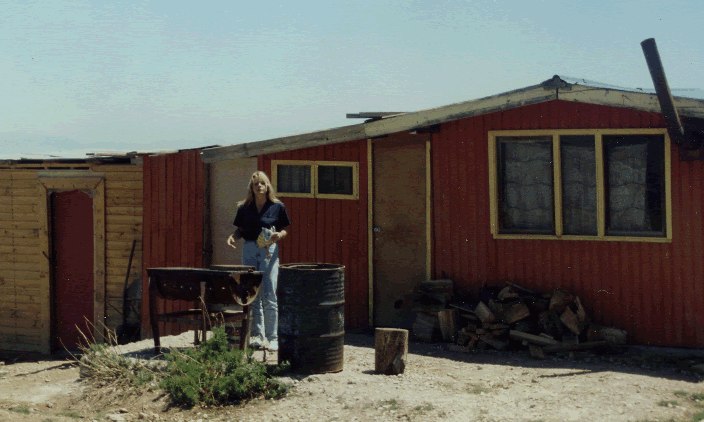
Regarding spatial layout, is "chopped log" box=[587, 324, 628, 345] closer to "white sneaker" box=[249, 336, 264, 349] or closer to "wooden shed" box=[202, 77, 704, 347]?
"wooden shed" box=[202, 77, 704, 347]

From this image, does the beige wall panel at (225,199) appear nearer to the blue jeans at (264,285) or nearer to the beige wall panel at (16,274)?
the blue jeans at (264,285)

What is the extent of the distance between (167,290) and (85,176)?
20.4 ft

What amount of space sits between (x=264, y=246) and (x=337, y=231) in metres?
2.75

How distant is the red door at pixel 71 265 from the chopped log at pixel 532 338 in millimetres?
8085

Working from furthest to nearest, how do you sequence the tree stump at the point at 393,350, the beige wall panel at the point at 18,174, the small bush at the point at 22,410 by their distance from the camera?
the beige wall panel at the point at 18,174 < the tree stump at the point at 393,350 < the small bush at the point at 22,410

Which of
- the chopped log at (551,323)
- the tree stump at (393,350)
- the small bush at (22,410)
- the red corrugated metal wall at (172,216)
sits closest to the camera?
the small bush at (22,410)

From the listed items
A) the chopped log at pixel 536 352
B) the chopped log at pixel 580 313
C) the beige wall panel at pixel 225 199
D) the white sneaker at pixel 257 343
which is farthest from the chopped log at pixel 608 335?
the beige wall panel at pixel 225 199

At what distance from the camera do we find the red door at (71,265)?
13719 mm

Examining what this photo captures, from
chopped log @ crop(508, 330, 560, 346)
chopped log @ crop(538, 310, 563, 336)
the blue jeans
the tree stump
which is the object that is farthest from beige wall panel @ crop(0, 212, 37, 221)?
chopped log @ crop(538, 310, 563, 336)

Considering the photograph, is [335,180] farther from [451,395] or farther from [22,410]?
[22,410]

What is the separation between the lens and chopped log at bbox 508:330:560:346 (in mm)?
8906

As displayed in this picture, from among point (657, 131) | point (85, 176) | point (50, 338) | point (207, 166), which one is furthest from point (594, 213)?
point (50, 338)

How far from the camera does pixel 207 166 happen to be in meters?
12.1

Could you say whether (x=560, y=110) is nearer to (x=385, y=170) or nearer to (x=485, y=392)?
(x=385, y=170)
